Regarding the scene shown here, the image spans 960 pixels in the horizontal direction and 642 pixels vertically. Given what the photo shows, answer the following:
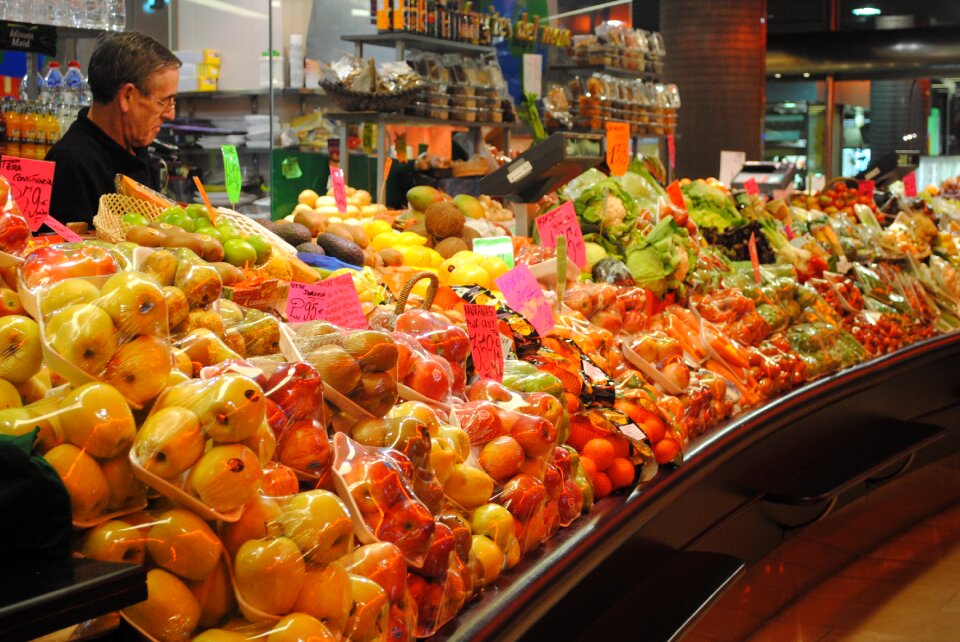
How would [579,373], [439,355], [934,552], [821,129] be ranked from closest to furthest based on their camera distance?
[439,355] < [579,373] < [934,552] < [821,129]

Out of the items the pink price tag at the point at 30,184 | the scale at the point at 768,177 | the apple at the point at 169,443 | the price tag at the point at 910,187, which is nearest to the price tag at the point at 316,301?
the pink price tag at the point at 30,184

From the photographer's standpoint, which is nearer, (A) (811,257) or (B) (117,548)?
(B) (117,548)

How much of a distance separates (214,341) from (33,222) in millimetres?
930

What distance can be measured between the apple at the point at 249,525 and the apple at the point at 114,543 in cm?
12

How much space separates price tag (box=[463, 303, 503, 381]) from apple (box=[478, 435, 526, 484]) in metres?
0.35

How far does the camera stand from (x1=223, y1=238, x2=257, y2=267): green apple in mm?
2555

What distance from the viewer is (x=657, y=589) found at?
269 centimetres

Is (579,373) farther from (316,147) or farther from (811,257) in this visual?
(316,147)

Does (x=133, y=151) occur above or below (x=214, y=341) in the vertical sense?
above

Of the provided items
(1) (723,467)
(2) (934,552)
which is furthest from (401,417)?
(2) (934,552)

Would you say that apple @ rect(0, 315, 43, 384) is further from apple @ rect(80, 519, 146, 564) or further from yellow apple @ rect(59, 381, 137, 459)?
apple @ rect(80, 519, 146, 564)

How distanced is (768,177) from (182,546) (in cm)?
630

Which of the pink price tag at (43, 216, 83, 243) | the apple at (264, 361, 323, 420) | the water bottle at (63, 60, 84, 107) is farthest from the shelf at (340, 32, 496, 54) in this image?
the apple at (264, 361, 323, 420)

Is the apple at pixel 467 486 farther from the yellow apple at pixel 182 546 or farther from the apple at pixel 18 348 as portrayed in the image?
the apple at pixel 18 348
